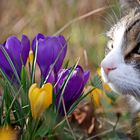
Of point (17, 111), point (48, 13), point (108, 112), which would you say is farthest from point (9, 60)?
point (48, 13)

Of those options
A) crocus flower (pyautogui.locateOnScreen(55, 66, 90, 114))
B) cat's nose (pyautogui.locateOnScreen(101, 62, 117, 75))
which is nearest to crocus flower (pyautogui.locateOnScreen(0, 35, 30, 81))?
crocus flower (pyautogui.locateOnScreen(55, 66, 90, 114))

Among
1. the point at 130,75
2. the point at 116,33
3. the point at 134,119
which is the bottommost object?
the point at 134,119

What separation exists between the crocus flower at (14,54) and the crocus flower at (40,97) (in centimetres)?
18

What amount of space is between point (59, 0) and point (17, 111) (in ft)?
6.75

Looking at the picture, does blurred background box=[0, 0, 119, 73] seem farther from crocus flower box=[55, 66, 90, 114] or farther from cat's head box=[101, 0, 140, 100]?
crocus flower box=[55, 66, 90, 114]

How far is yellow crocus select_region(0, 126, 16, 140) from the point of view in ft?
4.15

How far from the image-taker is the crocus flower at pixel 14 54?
1.51m

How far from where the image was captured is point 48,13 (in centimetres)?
328

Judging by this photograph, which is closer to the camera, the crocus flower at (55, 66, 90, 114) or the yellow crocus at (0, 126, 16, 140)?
the yellow crocus at (0, 126, 16, 140)

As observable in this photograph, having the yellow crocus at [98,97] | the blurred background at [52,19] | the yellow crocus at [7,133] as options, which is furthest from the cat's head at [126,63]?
the blurred background at [52,19]

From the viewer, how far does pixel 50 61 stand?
59.4 inches

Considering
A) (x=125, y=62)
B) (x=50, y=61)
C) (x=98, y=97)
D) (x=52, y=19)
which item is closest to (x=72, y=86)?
(x=50, y=61)

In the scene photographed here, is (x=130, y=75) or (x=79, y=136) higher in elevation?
(x=130, y=75)

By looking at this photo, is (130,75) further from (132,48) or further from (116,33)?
(116,33)
